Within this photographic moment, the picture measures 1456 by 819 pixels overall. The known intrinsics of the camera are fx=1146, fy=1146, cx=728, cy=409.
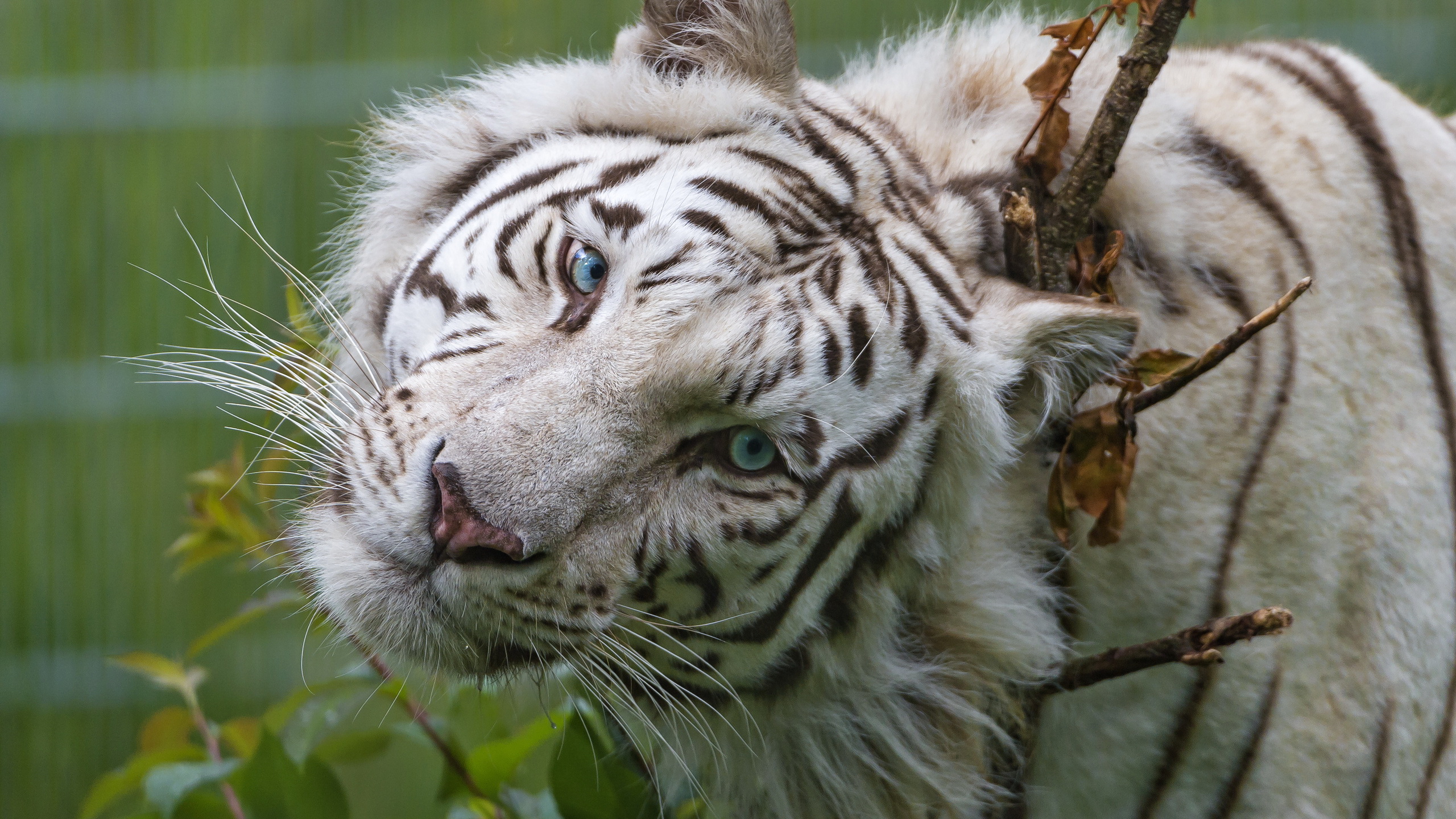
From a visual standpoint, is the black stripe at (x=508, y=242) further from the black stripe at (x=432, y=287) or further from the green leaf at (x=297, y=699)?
the green leaf at (x=297, y=699)

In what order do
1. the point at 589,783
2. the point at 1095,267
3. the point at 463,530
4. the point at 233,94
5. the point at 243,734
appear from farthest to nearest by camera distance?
1. the point at 233,94
2. the point at 243,734
3. the point at 589,783
4. the point at 1095,267
5. the point at 463,530

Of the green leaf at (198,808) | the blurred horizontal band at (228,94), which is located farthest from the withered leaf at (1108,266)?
the blurred horizontal band at (228,94)

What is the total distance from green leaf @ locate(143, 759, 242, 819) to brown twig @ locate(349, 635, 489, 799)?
13 centimetres

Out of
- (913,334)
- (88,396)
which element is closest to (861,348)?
(913,334)

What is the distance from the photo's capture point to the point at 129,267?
6.42 ft

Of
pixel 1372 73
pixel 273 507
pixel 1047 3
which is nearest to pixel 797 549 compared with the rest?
pixel 1372 73

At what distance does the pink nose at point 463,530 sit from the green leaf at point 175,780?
17.5 inches

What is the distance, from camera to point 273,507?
3.77 feet

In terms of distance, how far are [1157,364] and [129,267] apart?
1.83 metres

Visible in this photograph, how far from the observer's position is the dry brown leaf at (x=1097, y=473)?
65 cm

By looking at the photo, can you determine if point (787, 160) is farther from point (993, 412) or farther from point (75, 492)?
point (75, 492)

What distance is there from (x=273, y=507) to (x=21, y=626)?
115 cm

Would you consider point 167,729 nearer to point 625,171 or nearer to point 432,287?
point 432,287

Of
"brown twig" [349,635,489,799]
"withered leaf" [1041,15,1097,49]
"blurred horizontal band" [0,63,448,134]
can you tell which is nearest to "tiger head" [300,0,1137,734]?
"withered leaf" [1041,15,1097,49]
